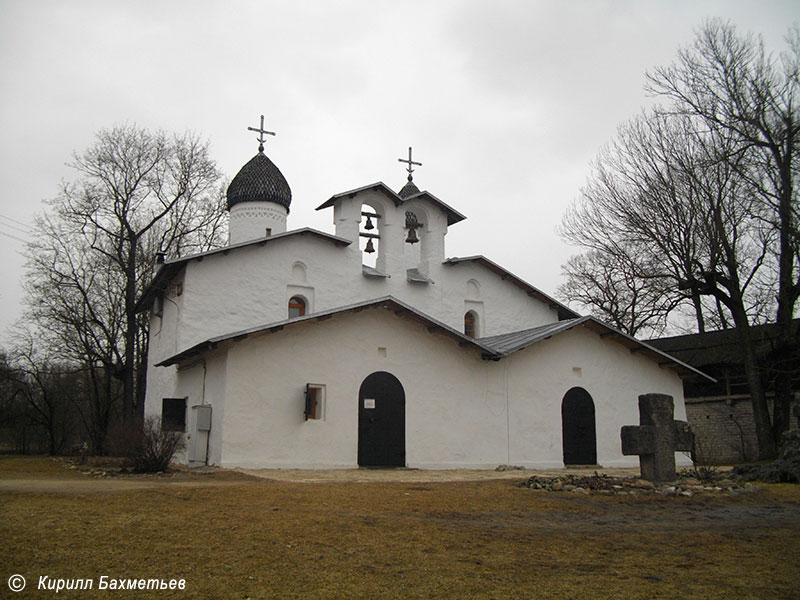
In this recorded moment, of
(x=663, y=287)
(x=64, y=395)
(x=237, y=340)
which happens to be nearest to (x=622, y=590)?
(x=237, y=340)

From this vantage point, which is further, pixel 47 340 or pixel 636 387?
pixel 47 340

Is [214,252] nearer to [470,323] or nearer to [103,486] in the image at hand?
[470,323]

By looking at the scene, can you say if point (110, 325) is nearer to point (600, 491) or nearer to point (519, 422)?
point (519, 422)

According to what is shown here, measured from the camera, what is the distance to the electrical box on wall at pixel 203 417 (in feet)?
53.2

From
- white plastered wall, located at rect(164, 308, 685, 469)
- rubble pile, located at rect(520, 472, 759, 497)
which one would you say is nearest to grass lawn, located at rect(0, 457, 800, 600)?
rubble pile, located at rect(520, 472, 759, 497)

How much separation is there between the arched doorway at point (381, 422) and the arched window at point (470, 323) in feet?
23.8

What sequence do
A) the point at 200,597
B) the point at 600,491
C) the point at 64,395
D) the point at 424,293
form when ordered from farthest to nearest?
1. the point at 64,395
2. the point at 424,293
3. the point at 600,491
4. the point at 200,597

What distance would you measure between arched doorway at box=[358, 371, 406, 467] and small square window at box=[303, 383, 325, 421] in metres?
0.99

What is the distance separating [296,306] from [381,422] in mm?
5736

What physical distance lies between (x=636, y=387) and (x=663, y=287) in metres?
5.39

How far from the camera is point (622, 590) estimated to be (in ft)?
17.0

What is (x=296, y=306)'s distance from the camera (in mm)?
21453

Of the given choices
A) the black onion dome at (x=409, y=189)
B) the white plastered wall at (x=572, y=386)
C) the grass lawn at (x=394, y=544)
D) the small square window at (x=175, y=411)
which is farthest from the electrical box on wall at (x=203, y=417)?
the black onion dome at (x=409, y=189)

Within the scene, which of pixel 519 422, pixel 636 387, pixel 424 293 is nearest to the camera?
pixel 519 422
